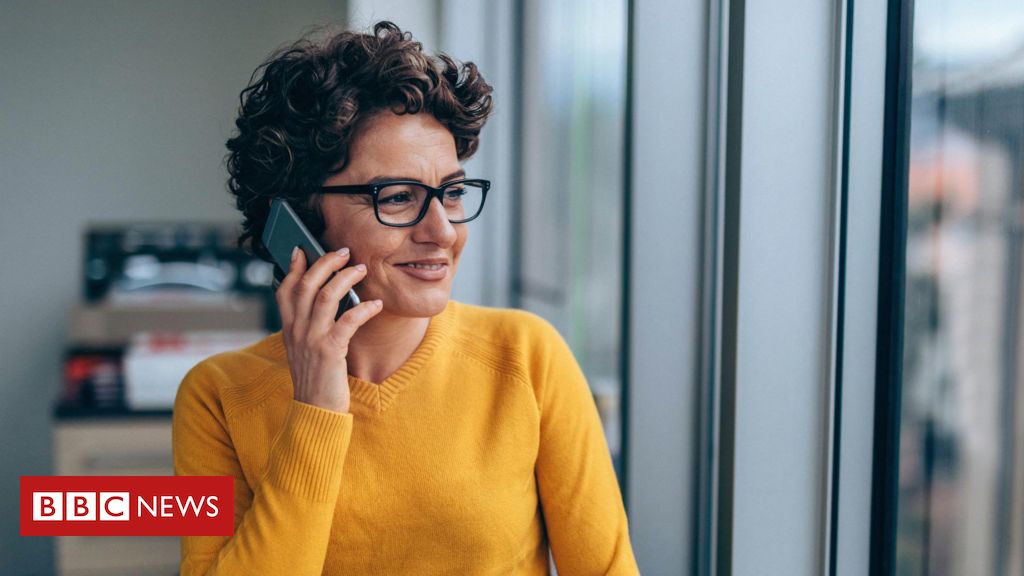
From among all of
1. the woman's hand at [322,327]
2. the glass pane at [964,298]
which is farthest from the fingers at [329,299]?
the glass pane at [964,298]

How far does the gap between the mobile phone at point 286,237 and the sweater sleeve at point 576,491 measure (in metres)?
0.30

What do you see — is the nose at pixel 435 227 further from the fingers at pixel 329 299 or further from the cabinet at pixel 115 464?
the cabinet at pixel 115 464

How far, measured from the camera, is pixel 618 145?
67.7 inches

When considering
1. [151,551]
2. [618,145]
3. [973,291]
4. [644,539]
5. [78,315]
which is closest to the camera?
[973,291]

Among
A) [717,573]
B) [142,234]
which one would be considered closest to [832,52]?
[717,573]

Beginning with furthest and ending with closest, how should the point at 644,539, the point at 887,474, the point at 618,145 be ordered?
1. the point at 618,145
2. the point at 644,539
3. the point at 887,474

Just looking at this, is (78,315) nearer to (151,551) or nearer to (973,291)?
(151,551)

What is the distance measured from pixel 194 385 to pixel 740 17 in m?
0.81

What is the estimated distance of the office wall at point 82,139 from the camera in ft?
9.88

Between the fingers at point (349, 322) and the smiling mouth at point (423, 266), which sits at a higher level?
the smiling mouth at point (423, 266)

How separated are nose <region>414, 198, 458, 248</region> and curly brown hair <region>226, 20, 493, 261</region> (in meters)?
0.12

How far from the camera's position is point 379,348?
3.53 feet

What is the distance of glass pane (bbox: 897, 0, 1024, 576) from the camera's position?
2.26 ft

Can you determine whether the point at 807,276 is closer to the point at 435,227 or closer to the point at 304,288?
the point at 435,227
